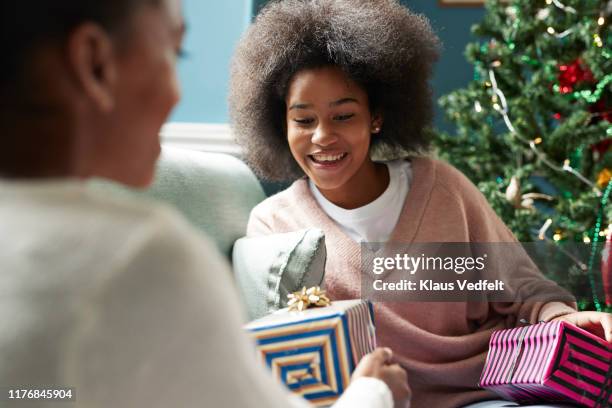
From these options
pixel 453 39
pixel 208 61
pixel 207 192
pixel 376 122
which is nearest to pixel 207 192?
pixel 207 192

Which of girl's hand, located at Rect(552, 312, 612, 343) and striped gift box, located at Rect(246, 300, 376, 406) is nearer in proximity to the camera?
striped gift box, located at Rect(246, 300, 376, 406)

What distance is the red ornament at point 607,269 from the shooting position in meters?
2.20

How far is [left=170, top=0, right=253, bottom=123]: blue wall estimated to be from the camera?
2719mm

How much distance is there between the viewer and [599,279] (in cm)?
229

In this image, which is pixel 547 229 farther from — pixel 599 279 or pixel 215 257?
pixel 215 257

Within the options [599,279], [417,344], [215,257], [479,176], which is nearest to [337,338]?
[215,257]

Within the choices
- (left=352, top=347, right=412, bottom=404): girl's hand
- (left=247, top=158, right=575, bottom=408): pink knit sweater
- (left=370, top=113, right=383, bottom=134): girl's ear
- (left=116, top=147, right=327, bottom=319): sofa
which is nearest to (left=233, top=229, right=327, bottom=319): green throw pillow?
(left=116, top=147, right=327, bottom=319): sofa

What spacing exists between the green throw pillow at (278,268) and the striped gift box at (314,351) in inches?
18.0

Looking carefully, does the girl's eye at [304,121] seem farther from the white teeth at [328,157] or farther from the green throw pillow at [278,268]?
the green throw pillow at [278,268]

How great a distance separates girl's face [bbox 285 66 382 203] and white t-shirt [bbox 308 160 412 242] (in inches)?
2.6

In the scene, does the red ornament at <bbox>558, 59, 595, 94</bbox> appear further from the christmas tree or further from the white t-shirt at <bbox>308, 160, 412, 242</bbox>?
the white t-shirt at <bbox>308, 160, 412, 242</bbox>

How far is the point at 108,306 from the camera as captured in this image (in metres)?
0.50

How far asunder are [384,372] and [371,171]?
1020mm

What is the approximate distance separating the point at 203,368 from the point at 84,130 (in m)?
0.18
